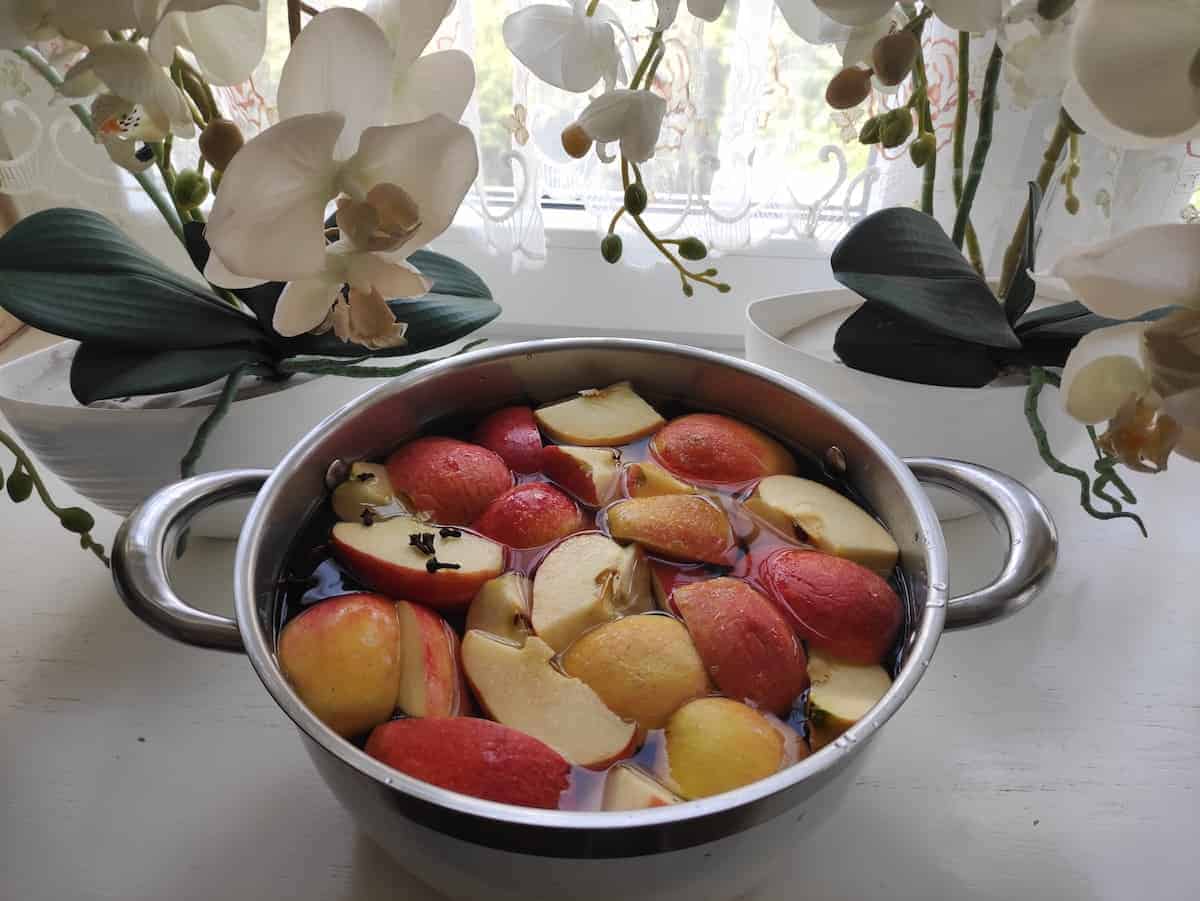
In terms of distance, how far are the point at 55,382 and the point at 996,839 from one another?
568 mm

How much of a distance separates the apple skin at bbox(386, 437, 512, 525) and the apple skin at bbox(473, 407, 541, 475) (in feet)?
0.06

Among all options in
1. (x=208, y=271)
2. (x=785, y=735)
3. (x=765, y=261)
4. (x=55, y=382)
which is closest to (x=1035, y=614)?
(x=785, y=735)

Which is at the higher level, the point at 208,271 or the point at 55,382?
the point at 208,271

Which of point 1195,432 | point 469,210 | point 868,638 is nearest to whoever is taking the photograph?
point 1195,432

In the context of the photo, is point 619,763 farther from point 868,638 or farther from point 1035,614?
point 1035,614

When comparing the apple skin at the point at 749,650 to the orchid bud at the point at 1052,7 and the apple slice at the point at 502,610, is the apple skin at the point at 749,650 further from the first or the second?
the orchid bud at the point at 1052,7

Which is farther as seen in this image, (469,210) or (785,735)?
(469,210)

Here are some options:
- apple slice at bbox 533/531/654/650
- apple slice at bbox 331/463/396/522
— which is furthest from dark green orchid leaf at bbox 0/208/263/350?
apple slice at bbox 533/531/654/650

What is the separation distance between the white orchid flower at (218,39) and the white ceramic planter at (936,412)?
0.34m

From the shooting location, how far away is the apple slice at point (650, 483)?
1.53 ft

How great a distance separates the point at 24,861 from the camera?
39 centimetres

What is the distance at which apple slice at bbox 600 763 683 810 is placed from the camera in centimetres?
31

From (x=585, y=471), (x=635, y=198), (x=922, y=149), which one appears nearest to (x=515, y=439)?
(x=585, y=471)

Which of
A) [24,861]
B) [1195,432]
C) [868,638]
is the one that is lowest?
[24,861]
